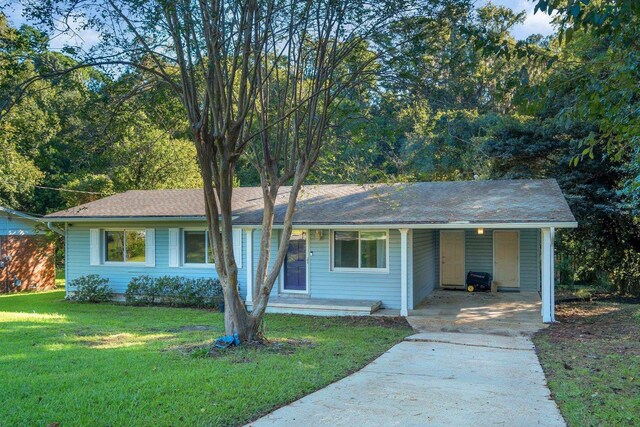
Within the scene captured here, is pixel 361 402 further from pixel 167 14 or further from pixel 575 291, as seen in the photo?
pixel 575 291

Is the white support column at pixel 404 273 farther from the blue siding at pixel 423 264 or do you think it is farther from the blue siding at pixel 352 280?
the blue siding at pixel 423 264

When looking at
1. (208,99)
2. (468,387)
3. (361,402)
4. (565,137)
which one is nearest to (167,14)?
(208,99)

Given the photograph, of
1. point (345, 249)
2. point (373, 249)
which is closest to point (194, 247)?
point (345, 249)

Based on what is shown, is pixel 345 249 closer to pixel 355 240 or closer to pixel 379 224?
pixel 355 240

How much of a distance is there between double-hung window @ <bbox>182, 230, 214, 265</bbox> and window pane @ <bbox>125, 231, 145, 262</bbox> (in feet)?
4.98

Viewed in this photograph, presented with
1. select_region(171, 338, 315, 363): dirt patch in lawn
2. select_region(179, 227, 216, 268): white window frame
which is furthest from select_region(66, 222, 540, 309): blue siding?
select_region(171, 338, 315, 363): dirt patch in lawn

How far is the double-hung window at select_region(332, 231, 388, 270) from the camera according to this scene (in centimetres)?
1320

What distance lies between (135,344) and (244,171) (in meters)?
20.5

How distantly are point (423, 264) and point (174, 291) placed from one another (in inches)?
273

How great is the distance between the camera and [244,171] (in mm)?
28594

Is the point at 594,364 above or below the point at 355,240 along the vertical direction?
below

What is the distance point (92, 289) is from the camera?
15336mm

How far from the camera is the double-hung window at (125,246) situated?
1581cm

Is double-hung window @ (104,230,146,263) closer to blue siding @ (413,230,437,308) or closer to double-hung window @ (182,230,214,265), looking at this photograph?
double-hung window @ (182,230,214,265)
